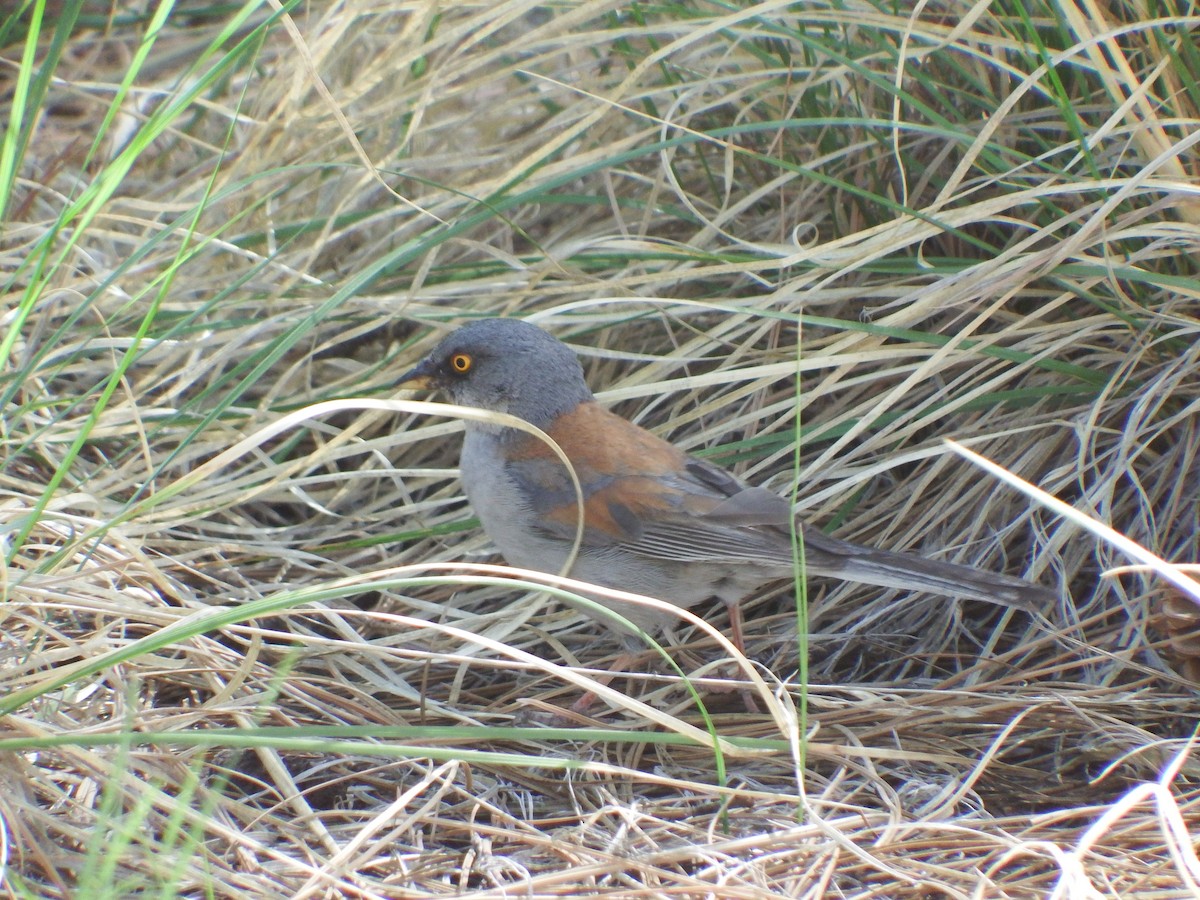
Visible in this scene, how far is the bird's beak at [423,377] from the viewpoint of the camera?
420 cm

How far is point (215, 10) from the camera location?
20.1ft

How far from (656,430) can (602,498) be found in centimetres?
51

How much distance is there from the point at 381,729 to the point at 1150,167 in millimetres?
2573

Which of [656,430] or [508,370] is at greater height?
[508,370]

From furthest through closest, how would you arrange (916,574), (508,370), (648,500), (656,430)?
(656,430) < (508,370) < (648,500) < (916,574)

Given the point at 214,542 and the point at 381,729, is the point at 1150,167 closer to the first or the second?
the point at 381,729

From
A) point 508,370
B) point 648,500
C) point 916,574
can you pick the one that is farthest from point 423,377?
point 916,574

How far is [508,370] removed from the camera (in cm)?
415

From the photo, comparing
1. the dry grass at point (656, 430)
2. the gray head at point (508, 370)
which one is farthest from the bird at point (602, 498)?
the dry grass at point (656, 430)

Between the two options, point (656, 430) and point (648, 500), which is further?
point (656, 430)

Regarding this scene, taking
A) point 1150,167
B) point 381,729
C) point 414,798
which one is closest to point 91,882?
point 381,729

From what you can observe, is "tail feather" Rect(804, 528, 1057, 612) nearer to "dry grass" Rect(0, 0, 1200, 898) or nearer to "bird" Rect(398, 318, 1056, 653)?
"bird" Rect(398, 318, 1056, 653)

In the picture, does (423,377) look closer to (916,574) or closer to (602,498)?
(602,498)

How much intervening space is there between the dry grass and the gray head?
0.15m
